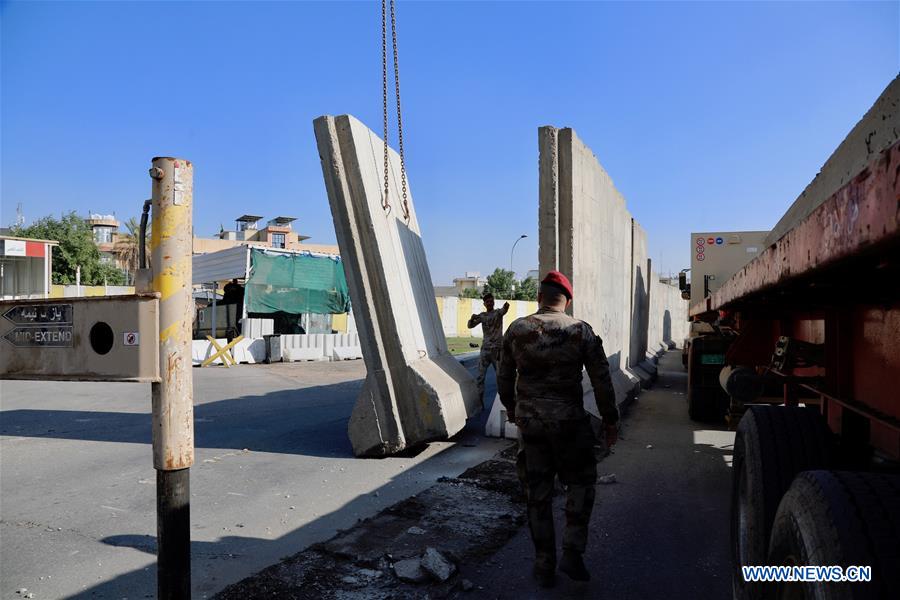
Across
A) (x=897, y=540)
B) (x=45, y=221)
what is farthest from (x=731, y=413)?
(x=45, y=221)

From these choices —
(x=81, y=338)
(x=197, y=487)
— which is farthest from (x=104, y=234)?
(x=81, y=338)

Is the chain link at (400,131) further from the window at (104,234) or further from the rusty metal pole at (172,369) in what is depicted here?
the window at (104,234)

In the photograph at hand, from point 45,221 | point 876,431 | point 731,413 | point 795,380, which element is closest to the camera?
point 876,431

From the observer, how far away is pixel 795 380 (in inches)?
130

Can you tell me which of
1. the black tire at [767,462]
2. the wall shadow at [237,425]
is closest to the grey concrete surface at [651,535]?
the black tire at [767,462]

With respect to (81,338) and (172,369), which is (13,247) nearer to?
(81,338)

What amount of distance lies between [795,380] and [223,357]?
1721cm

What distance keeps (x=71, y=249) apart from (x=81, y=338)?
51751mm

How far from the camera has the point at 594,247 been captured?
9.10 meters

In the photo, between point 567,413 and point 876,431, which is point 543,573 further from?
point 876,431

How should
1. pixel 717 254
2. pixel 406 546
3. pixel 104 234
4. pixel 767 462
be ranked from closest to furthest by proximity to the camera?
pixel 767 462 < pixel 406 546 < pixel 717 254 < pixel 104 234

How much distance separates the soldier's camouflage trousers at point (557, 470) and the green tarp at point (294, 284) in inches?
701

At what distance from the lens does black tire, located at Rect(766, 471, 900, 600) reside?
145cm
